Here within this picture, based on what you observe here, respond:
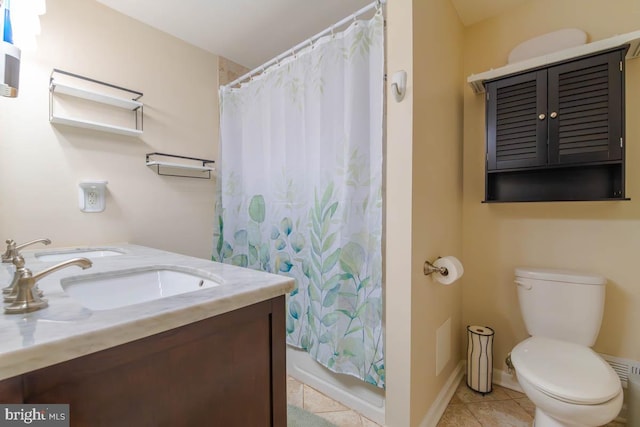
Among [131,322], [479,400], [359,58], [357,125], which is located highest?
[359,58]

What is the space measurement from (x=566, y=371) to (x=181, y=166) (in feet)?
7.91

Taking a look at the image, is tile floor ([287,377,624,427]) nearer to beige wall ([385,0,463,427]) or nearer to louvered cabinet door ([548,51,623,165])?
beige wall ([385,0,463,427])

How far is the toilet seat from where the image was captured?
1.06 m

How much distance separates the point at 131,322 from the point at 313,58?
1535mm

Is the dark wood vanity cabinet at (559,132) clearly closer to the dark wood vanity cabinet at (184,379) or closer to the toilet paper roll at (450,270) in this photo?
the toilet paper roll at (450,270)

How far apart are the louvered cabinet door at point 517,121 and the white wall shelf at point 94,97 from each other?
7.18 feet

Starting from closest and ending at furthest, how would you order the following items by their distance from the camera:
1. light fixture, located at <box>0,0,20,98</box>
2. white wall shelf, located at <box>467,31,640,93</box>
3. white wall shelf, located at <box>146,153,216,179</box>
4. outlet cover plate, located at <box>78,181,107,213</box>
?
light fixture, located at <box>0,0,20,98</box>
white wall shelf, located at <box>467,31,640,93</box>
outlet cover plate, located at <box>78,181,107,213</box>
white wall shelf, located at <box>146,153,216,179</box>

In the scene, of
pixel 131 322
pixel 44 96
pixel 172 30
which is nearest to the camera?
pixel 131 322

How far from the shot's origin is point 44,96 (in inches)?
59.7

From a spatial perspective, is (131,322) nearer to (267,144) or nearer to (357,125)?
(357,125)

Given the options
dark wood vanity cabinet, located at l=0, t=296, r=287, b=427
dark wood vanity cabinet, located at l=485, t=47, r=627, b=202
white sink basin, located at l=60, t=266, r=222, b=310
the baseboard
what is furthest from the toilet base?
white sink basin, located at l=60, t=266, r=222, b=310

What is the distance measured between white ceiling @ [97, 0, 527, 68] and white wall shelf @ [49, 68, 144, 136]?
0.53 m

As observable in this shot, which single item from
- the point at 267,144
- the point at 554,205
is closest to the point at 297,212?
the point at 267,144

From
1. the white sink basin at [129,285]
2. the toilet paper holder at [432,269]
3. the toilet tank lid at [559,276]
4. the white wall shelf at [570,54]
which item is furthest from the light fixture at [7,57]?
the toilet tank lid at [559,276]
